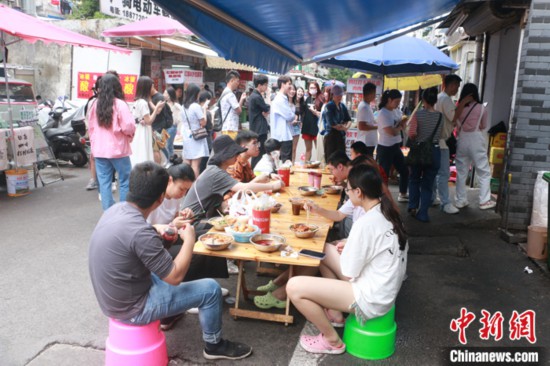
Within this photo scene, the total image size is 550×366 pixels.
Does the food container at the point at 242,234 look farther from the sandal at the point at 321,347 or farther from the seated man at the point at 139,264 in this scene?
the sandal at the point at 321,347

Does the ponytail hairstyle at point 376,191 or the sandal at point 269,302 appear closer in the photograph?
the ponytail hairstyle at point 376,191

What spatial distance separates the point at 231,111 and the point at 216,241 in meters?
5.36

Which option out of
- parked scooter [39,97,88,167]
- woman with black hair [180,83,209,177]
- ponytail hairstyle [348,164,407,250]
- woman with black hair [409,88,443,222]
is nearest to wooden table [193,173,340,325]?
ponytail hairstyle [348,164,407,250]

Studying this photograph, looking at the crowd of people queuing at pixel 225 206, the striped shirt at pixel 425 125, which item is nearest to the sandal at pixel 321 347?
the crowd of people queuing at pixel 225 206

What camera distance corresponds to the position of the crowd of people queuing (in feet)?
9.02

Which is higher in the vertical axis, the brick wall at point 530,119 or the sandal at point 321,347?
the brick wall at point 530,119

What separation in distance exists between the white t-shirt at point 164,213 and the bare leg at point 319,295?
1.40 meters

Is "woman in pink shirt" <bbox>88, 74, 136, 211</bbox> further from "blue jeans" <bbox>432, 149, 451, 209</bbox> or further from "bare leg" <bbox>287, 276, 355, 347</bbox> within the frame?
"blue jeans" <bbox>432, 149, 451, 209</bbox>

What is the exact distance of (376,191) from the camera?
311 centimetres

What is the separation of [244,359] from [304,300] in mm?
648

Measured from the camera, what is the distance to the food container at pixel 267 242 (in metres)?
3.15

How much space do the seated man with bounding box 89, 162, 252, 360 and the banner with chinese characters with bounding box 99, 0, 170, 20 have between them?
9816mm

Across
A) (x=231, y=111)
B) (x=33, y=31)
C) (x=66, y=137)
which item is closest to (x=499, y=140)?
(x=231, y=111)

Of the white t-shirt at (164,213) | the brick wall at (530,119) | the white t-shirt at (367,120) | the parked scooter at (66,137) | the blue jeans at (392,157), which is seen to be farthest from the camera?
the parked scooter at (66,137)
